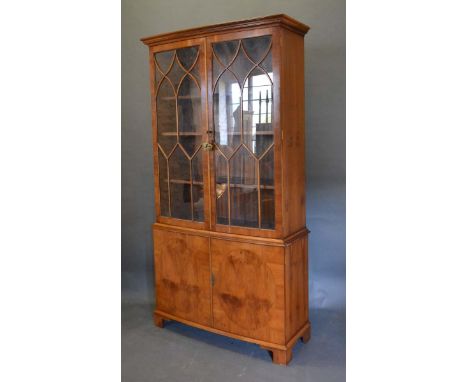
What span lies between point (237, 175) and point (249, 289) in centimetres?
64

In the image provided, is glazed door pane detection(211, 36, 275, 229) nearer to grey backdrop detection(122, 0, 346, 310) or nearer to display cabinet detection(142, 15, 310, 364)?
display cabinet detection(142, 15, 310, 364)

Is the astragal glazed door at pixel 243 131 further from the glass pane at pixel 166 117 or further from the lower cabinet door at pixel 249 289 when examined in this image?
the glass pane at pixel 166 117

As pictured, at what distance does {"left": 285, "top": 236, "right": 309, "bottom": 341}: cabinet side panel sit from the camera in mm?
2281

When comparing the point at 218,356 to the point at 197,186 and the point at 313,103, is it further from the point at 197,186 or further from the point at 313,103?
the point at 313,103

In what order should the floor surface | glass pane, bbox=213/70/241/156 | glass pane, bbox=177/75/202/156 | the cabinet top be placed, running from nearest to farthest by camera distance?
the cabinet top → the floor surface → glass pane, bbox=213/70/241/156 → glass pane, bbox=177/75/202/156

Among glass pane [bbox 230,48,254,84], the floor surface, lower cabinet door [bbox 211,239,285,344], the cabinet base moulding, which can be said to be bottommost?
the floor surface

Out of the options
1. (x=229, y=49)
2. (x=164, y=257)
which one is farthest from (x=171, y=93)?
(x=164, y=257)

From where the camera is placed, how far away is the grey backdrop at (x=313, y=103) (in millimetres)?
2697

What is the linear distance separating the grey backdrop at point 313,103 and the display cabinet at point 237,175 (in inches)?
15.7

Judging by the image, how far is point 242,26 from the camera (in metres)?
2.19

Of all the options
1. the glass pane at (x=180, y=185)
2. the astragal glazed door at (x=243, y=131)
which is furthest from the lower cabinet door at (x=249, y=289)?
the glass pane at (x=180, y=185)

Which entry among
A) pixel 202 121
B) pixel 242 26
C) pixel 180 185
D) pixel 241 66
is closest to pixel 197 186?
pixel 180 185

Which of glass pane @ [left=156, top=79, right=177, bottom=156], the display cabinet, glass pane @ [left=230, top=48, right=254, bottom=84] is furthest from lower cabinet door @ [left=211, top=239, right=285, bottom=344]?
glass pane @ [left=230, top=48, right=254, bottom=84]
